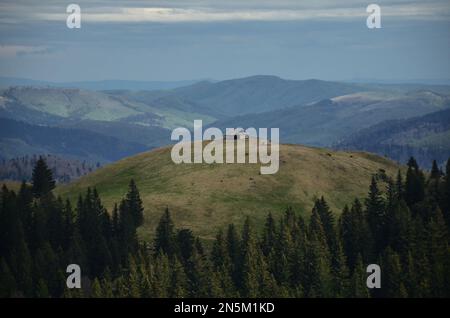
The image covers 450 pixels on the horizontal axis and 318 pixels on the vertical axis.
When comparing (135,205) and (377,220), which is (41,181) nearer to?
(135,205)

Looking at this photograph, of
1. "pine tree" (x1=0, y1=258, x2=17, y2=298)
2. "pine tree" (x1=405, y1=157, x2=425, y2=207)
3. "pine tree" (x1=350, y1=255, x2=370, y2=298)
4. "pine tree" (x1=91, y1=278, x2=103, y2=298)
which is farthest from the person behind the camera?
"pine tree" (x1=405, y1=157, x2=425, y2=207)

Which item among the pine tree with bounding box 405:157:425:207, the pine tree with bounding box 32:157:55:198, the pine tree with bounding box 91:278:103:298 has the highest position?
the pine tree with bounding box 32:157:55:198

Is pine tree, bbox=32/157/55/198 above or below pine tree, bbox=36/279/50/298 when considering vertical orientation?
above

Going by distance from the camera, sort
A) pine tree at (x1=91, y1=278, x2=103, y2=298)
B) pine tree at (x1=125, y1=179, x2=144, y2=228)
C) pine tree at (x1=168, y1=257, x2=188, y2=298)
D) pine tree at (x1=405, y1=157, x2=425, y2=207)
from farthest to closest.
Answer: pine tree at (x1=125, y1=179, x2=144, y2=228) → pine tree at (x1=405, y1=157, x2=425, y2=207) → pine tree at (x1=168, y1=257, x2=188, y2=298) → pine tree at (x1=91, y1=278, x2=103, y2=298)

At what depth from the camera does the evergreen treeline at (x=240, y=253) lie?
5433 inches

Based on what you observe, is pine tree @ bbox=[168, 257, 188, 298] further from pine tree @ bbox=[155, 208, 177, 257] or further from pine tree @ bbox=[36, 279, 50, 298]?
pine tree @ bbox=[36, 279, 50, 298]

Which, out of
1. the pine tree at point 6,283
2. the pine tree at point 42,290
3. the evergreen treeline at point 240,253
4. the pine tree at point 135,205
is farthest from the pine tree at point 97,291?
the pine tree at point 135,205

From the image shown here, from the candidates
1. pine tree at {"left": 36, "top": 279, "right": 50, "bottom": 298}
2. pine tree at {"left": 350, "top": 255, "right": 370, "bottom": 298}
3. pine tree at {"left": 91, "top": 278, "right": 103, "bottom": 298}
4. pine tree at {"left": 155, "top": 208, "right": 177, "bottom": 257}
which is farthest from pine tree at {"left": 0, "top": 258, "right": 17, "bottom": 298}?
pine tree at {"left": 350, "top": 255, "right": 370, "bottom": 298}

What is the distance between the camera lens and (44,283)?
14312cm

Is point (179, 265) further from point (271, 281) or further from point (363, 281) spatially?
point (363, 281)

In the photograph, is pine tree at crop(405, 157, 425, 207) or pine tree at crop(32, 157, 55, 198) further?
pine tree at crop(32, 157, 55, 198)

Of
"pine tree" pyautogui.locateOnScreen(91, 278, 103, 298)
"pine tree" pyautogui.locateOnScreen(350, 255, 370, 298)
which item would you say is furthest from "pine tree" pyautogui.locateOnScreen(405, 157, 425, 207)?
"pine tree" pyautogui.locateOnScreen(91, 278, 103, 298)

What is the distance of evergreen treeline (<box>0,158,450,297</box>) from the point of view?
138 metres

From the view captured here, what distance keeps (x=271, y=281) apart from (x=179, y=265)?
53.9 ft
